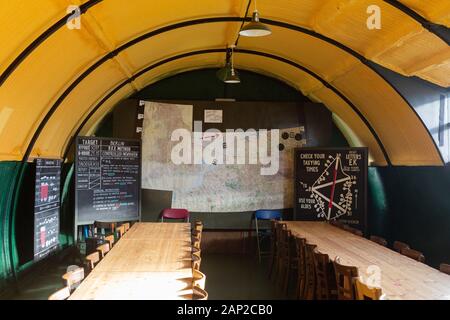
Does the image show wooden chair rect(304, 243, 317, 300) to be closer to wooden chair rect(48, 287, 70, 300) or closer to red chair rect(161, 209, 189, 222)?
wooden chair rect(48, 287, 70, 300)

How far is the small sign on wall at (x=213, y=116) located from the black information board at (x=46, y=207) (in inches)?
133

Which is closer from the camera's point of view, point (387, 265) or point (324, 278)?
point (387, 265)

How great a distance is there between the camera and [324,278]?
539 cm

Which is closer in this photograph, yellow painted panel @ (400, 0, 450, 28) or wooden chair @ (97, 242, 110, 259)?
yellow painted panel @ (400, 0, 450, 28)

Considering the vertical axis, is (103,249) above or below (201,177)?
below

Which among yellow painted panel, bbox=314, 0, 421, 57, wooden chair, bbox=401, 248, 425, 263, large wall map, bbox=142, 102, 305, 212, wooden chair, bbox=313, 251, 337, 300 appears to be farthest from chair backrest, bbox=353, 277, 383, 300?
large wall map, bbox=142, 102, 305, 212

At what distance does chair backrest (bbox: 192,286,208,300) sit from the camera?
3.61m

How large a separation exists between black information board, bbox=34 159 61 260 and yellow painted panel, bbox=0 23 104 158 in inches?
23.2

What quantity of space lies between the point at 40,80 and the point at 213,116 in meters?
4.51

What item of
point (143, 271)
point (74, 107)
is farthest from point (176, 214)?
point (143, 271)

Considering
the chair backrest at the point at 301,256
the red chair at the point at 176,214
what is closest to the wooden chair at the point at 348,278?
the chair backrest at the point at 301,256

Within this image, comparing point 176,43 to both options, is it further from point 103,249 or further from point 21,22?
point 103,249

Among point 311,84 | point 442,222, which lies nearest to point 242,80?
point 311,84

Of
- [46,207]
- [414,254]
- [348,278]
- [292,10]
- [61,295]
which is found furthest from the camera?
[46,207]
